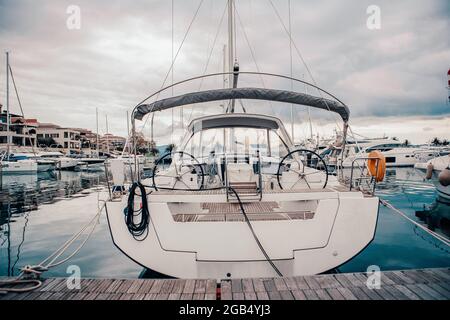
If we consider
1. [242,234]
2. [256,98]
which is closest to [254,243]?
[242,234]

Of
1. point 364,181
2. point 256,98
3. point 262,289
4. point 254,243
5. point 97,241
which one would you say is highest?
point 256,98

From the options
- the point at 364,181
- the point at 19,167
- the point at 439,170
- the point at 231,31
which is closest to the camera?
the point at 364,181

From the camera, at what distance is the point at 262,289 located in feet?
9.50

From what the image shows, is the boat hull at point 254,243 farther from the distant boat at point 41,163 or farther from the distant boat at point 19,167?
the distant boat at point 41,163

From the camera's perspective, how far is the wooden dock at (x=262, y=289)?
9.01 ft

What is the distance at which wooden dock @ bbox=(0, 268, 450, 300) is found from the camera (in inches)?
108

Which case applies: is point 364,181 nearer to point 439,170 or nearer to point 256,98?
point 256,98

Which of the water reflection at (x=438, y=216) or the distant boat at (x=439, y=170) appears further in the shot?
the distant boat at (x=439, y=170)

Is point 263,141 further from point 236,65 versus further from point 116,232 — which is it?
point 116,232

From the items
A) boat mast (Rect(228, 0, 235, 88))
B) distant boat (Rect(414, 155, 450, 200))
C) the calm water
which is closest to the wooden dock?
the calm water

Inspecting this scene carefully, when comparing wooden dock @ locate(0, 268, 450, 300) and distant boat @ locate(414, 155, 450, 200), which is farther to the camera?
distant boat @ locate(414, 155, 450, 200)

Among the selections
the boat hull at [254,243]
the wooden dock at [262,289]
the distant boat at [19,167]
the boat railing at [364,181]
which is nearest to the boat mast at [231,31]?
the boat railing at [364,181]

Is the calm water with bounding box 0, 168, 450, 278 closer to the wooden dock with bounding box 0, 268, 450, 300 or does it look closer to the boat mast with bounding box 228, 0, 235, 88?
the wooden dock with bounding box 0, 268, 450, 300

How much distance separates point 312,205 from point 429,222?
19.8 feet
